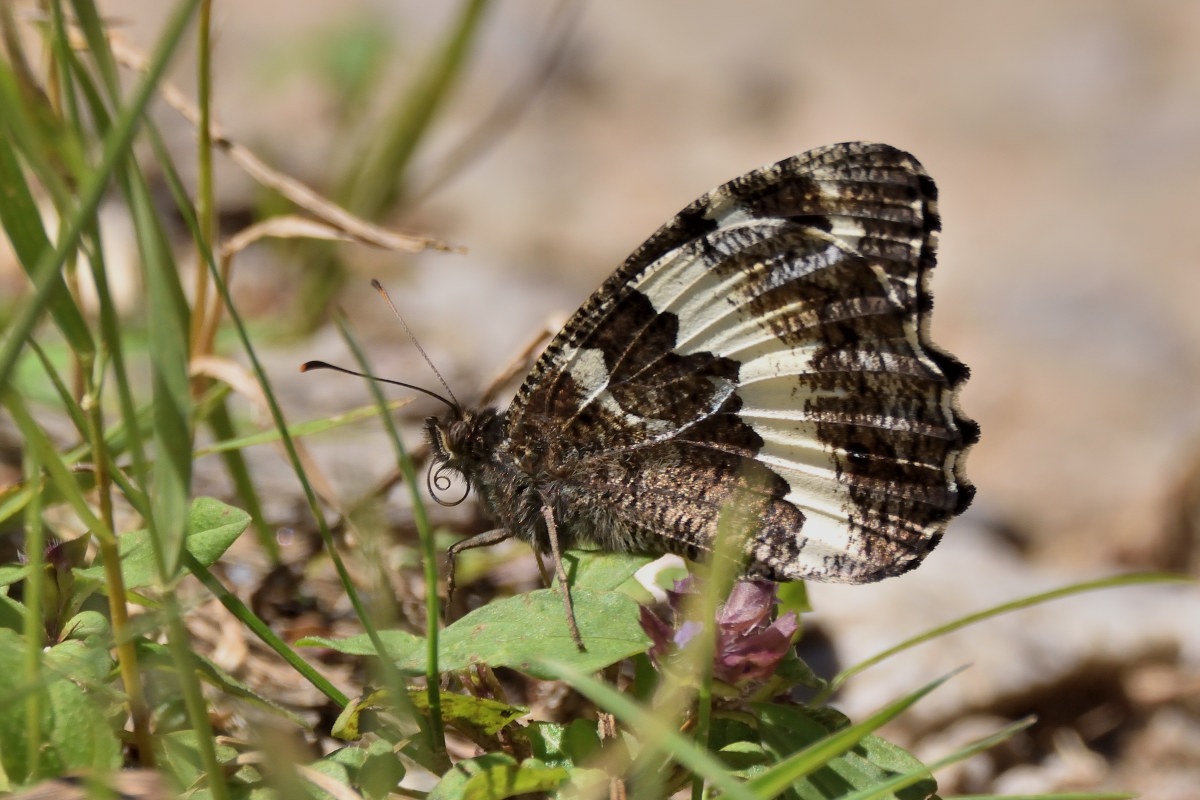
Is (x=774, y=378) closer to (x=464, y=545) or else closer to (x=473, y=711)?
(x=464, y=545)

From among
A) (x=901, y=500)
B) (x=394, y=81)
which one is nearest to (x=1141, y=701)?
(x=901, y=500)

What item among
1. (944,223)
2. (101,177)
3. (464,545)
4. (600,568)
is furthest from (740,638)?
(944,223)

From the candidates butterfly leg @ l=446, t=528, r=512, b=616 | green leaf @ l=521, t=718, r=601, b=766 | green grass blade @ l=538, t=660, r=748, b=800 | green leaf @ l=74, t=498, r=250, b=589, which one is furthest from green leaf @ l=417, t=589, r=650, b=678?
butterfly leg @ l=446, t=528, r=512, b=616

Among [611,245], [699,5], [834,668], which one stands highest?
[699,5]

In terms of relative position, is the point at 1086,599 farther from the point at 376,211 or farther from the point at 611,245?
the point at 611,245

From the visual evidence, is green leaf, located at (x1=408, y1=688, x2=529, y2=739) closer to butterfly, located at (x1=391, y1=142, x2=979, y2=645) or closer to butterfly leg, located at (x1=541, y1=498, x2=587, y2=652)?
butterfly leg, located at (x1=541, y1=498, x2=587, y2=652)

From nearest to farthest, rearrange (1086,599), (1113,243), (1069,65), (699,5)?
(1086,599)
(1113,243)
(1069,65)
(699,5)

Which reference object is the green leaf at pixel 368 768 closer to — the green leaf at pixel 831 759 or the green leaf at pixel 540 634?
the green leaf at pixel 540 634
